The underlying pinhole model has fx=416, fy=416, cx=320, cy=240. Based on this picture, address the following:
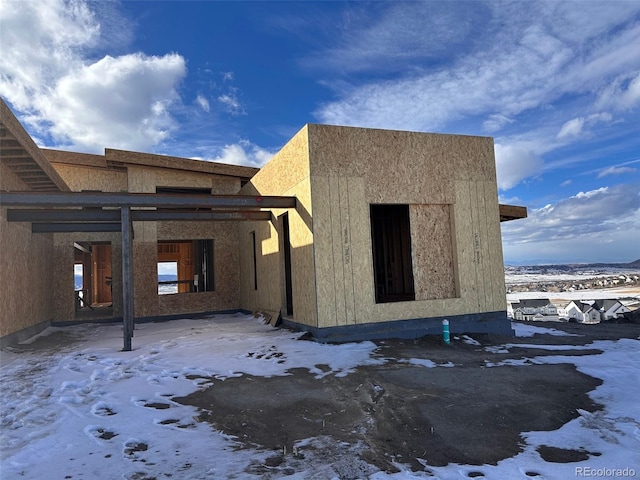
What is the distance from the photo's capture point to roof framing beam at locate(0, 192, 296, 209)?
9188 millimetres

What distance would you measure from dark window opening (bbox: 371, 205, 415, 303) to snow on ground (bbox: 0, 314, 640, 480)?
605 centimetres

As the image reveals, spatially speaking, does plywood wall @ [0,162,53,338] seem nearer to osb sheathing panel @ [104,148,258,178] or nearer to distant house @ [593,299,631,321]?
osb sheathing panel @ [104,148,258,178]

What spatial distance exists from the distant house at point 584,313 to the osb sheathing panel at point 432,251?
64.4ft

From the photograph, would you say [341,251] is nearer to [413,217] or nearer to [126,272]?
[413,217]

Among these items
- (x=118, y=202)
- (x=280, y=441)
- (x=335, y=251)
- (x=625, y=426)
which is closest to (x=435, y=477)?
(x=280, y=441)

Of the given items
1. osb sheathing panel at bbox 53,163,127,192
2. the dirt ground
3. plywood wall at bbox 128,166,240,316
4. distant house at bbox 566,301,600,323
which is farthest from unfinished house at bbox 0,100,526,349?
distant house at bbox 566,301,600,323

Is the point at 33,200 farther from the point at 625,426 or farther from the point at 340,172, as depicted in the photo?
the point at 625,426

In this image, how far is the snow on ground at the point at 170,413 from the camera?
3.91m

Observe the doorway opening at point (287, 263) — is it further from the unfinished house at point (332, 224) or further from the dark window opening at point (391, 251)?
the dark window opening at point (391, 251)

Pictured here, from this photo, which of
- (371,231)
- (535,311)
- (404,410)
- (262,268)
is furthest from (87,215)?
(535,311)

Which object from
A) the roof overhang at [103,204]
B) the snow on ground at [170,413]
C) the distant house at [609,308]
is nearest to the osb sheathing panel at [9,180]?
the roof overhang at [103,204]

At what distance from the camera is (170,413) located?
215 inches

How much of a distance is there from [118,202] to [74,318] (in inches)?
330

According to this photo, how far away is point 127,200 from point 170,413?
238 inches
